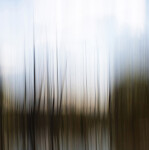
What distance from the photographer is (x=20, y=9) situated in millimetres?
539

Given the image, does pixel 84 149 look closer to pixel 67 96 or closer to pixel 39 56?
pixel 67 96

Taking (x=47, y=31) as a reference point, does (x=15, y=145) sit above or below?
below

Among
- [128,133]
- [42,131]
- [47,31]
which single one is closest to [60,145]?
[42,131]

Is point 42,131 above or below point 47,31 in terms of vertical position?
below

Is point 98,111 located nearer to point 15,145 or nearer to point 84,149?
point 84,149

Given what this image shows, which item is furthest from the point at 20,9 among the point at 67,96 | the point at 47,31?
the point at 67,96

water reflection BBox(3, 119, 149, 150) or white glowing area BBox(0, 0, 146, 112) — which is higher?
white glowing area BBox(0, 0, 146, 112)

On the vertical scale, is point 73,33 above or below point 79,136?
above

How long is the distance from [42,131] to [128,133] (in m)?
0.21

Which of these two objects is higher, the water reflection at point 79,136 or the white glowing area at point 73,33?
the white glowing area at point 73,33

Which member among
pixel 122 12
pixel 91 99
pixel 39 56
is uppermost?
pixel 122 12

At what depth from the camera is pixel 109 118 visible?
19.9 inches

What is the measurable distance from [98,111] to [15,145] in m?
0.23

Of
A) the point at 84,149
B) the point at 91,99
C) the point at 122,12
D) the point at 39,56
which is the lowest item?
the point at 84,149
